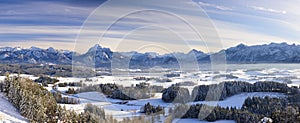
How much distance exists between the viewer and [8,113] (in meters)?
34.0

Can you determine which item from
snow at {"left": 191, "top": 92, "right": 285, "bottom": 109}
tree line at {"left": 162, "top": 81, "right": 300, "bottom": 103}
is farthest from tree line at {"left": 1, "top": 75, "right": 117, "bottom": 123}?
snow at {"left": 191, "top": 92, "right": 285, "bottom": 109}

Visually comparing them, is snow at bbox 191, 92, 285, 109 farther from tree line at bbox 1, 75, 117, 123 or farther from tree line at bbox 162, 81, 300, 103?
tree line at bbox 1, 75, 117, 123

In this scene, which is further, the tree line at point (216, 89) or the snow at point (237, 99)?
the tree line at point (216, 89)

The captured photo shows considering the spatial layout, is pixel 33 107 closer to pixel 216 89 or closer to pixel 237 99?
pixel 237 99

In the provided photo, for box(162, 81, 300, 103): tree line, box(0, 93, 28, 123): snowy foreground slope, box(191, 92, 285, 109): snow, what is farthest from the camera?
box(162, 81, 300, 103): tree line

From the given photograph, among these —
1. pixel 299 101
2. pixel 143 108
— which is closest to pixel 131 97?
pixel 143 108

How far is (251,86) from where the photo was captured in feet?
445

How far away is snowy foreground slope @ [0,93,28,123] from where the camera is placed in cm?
3052

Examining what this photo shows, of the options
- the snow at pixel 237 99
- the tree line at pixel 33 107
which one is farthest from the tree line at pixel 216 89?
the tree line at pixel 33 107

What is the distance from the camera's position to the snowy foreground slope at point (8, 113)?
3052 cm

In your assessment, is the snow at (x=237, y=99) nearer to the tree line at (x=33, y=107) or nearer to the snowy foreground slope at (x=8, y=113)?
the tree line at (x=33, y=107)

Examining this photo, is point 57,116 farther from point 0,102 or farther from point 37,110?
point 0,102

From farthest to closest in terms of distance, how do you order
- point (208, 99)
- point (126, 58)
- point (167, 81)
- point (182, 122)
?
point (167, 81), point (208, 99), point (182, 122), point (126, 58)

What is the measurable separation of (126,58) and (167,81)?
114 metres
